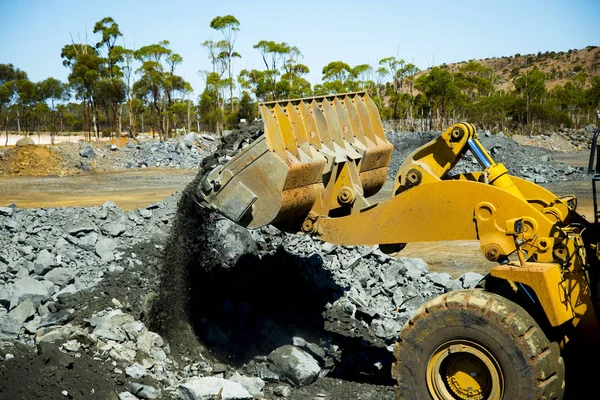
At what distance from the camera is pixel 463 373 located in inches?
199

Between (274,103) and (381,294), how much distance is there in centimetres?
421

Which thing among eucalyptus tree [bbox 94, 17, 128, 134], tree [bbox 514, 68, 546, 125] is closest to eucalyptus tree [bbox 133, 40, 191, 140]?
eucalyptus tree [bbox 94, 17, 128, 134]

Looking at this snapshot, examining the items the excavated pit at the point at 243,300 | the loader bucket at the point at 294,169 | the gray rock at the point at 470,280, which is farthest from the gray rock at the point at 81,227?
the gray rock at the point at 470,280

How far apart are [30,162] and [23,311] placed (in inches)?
1065

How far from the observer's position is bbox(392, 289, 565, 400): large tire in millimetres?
4742

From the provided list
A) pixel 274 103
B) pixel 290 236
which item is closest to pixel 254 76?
pixel 290 236

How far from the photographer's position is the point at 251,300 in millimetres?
9148

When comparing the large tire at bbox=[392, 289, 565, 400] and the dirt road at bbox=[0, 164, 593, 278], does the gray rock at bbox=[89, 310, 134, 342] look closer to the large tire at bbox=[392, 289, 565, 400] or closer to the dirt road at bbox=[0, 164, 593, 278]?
the large tire at bbox=[392, 289, 565, 400]

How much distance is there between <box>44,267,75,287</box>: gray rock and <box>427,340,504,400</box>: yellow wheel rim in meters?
5.12

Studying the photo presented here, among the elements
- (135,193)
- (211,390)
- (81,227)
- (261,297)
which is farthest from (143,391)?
(135,193)

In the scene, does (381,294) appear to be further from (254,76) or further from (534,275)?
(254,76)

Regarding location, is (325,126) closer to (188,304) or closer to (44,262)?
(188,304)

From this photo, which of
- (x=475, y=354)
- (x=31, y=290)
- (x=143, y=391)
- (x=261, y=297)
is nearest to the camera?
(x=475, y=354)

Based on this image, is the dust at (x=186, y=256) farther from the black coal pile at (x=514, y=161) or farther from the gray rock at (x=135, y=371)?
the black coal pile at (x=514, y=161)
